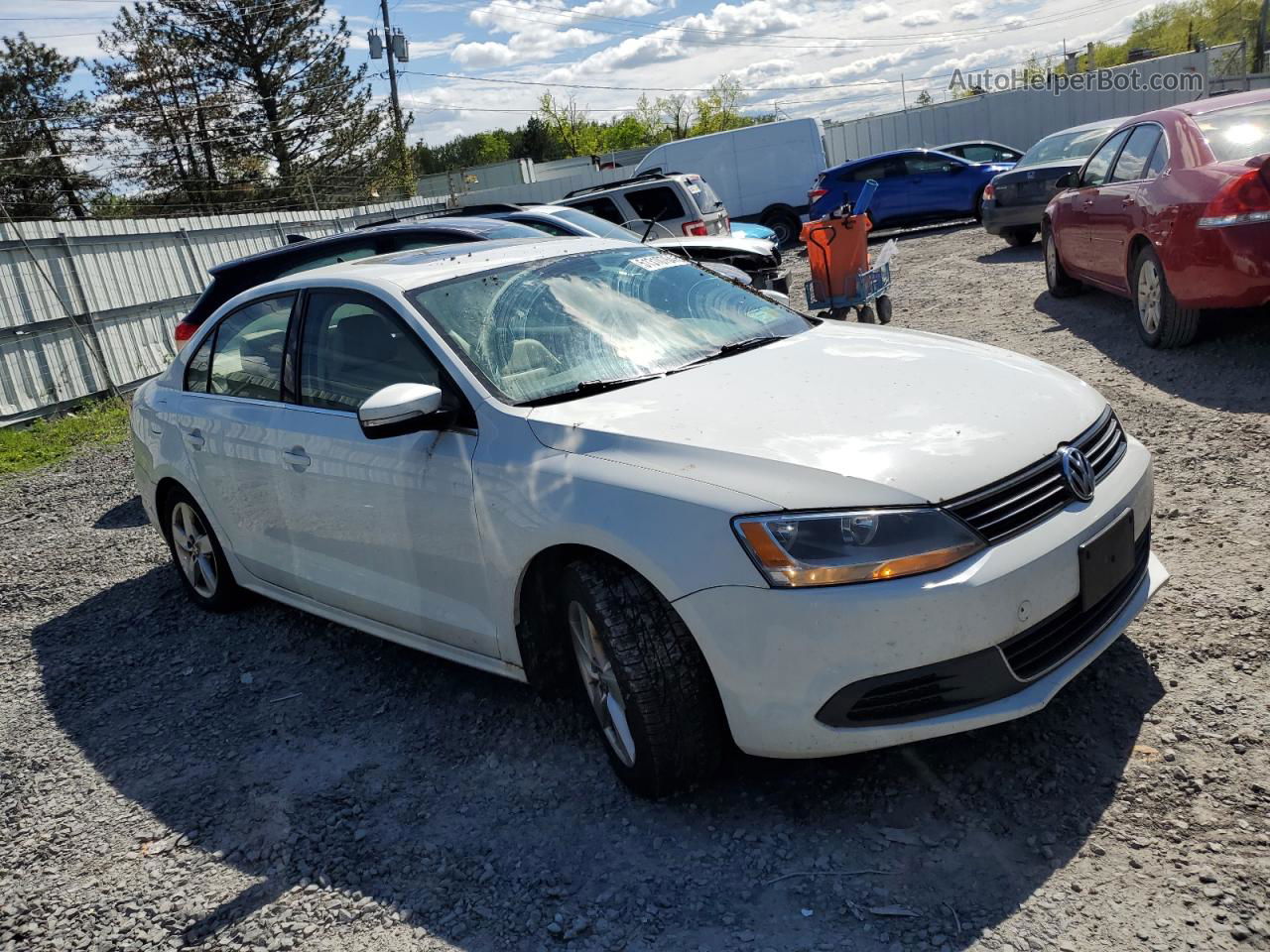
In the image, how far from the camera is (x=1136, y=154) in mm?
7637

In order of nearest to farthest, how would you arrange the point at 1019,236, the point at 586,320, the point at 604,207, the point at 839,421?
the point at 839,421, the point at 586,320, the point at 1019,236, the point at 604,207

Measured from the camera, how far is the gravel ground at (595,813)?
2.57 metres

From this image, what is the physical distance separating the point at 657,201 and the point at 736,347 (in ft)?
37.3

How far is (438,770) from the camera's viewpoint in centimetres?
358

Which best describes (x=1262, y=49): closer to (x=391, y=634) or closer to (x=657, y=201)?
(x=657, y=201)

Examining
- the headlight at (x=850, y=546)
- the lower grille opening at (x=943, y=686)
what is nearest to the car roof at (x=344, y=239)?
the headlight at (x=850, y=546)

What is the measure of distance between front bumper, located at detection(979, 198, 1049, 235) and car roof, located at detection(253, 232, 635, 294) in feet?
34.5

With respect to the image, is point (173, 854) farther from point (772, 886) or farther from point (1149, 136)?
point (1149, 136)

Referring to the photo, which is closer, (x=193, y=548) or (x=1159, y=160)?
(x=193, y=548)

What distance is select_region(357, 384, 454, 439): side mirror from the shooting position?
10.7 ft

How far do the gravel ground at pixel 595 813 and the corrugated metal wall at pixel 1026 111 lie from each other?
2569 cm

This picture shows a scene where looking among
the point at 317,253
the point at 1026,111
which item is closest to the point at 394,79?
the point at 1026,111

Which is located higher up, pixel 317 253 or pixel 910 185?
pixel 317 253

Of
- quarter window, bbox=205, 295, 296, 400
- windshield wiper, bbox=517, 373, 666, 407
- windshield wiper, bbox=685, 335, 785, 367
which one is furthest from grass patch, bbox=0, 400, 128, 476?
windshield wiper, bbox=685, 335, 785, 367
